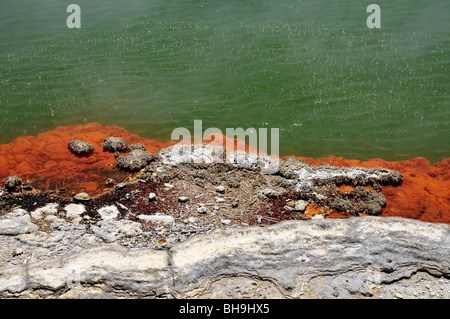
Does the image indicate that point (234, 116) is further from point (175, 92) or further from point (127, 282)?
point (127, 282)

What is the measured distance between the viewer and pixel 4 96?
11516 mm

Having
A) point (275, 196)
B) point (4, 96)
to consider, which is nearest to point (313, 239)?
point (275, 196)

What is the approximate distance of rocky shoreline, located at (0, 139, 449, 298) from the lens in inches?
182

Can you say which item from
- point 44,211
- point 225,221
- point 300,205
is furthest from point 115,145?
point 300,205

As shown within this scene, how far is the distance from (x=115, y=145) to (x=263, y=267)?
→ 5.25 metres

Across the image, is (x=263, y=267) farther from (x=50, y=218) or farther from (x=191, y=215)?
(x=50, y=218)

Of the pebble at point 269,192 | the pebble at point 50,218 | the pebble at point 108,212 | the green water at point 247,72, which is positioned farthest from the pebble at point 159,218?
the green water at point 247,72

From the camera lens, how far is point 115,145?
8562mm

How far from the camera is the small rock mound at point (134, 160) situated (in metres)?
7.79

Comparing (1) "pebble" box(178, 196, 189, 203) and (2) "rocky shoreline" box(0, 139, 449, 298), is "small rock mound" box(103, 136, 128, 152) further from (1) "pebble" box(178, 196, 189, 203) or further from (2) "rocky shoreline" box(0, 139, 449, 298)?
(1) "pebble" box(178, 196, 189, 203)

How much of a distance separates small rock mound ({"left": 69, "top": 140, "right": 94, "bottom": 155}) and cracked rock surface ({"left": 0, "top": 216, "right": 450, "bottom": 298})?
12.3 feet

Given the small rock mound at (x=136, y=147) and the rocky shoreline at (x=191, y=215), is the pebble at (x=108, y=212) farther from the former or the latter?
the small rock mound at (x=136, y=147)

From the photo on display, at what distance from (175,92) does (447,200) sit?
797 centimetres

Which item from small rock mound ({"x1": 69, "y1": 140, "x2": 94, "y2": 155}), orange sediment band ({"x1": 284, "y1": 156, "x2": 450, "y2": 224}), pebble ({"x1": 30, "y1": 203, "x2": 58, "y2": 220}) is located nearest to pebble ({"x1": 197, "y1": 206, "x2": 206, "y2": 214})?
orange sediment band ({"x1": 284, "y1": 156, "x2": 450, "y2": 224})
